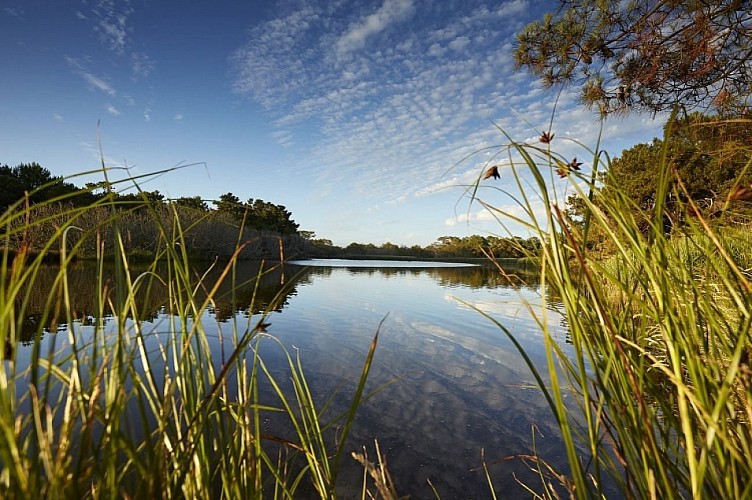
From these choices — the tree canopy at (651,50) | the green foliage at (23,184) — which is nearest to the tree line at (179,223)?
the green foliage at (23,184)

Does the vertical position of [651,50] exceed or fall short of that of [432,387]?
it exceeds it

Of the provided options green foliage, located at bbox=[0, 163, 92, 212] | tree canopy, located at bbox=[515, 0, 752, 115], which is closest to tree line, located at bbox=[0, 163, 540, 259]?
green foliage, located at bbox=[0, 163, 92, 212]

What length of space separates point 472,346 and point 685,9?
4531 millimetres

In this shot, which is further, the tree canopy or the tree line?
the tree canopy

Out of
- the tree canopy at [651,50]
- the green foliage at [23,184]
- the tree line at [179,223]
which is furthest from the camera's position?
the green foliage at [23,184]

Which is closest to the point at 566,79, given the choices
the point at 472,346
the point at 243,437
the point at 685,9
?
the point at 685,9

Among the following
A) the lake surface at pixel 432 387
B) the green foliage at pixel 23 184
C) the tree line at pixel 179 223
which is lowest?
the lake surface at pixel 432 387

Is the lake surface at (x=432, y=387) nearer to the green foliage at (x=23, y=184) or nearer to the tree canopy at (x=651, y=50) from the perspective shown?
the tree canopy at (x=651, y=50)

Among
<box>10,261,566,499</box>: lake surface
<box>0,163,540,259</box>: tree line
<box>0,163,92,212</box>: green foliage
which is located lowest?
<box>10,261,566,499</box>: lake surface

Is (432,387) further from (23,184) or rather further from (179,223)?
(23,184)

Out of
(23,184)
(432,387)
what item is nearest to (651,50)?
(432,387)

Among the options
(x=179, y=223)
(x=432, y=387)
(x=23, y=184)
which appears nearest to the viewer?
(x=179, y=223)

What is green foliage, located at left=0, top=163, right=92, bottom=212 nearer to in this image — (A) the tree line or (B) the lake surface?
(A) the tree line

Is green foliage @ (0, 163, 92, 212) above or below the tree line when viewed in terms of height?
above
